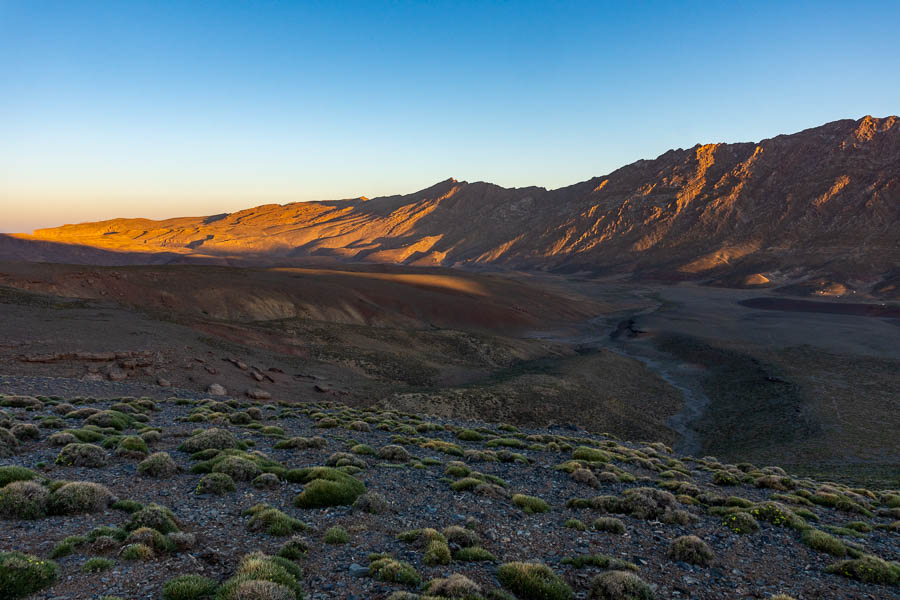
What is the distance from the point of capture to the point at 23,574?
7.77 meters

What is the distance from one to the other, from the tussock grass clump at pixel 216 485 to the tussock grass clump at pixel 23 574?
498 cm

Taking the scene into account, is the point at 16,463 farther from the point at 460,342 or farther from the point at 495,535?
the point at 460,342

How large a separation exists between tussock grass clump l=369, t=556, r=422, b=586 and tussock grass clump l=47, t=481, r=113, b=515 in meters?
6.75

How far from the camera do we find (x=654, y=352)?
251 feet

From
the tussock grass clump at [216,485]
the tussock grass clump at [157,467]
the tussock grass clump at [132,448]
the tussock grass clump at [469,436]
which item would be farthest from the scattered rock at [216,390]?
the tussock grass clump at [216,485]

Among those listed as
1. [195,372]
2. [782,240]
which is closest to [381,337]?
[195,372]

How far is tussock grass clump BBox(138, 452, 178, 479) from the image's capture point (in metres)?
14.4

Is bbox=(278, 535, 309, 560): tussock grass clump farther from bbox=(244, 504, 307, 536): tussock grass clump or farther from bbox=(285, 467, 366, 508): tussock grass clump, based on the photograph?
bbox=(285, 467, 366, 508): tussock grass clump

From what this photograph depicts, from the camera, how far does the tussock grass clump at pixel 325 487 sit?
1316cm

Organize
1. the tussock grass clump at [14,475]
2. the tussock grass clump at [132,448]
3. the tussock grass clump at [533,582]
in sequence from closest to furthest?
the tussock grass clump at [533,582]
the tussock grass clump at [14,475]
the tussock grass clump at [132,448]

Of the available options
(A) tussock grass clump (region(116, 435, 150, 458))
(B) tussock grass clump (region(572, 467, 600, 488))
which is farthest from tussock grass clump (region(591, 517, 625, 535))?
(A) tussock grass clump (region(116, 435, 150, 458))

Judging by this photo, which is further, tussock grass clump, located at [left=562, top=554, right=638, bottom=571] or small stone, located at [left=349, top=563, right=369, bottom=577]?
tussock grass clump, located at [left=562, top=554, right=638, bottom=571]

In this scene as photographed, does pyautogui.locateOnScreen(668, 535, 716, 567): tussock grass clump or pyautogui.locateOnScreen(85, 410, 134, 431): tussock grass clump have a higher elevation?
pyautogui.locateOnScreen(85, 410, 134, 431): tussock grass clump

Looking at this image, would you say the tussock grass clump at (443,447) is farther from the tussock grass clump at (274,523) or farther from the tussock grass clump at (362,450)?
the tussock grass clump at (274,523)
